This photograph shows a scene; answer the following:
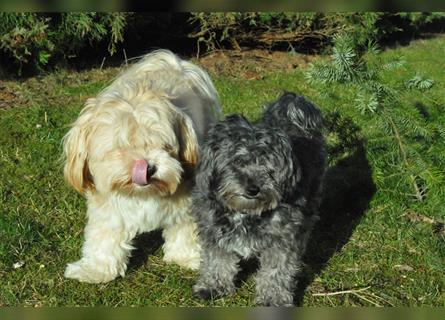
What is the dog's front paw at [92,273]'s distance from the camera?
14.6 ft

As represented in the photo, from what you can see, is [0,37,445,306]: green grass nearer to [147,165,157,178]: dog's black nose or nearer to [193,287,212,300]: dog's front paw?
[193,287,212,300]: dog's front paw

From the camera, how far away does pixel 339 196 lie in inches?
230

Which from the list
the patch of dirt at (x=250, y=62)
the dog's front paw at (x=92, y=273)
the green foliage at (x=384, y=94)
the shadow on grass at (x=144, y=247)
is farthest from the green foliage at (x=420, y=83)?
the patch of dirt at (x=250, y=62)

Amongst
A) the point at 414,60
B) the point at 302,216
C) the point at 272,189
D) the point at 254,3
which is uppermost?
the point at 254,3

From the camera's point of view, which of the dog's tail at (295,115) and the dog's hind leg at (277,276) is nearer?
the dog's hind leg at (277,276)

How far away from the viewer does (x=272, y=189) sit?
3801mm

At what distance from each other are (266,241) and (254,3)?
152 centimetres

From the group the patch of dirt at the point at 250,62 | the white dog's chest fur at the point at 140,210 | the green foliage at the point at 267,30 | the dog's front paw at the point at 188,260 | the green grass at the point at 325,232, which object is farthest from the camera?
the green foliage at the point at 267,30

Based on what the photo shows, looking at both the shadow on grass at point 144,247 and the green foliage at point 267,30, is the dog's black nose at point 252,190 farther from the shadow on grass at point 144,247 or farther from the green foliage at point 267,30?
the green foliage at point 267,30

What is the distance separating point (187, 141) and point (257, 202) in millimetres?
770

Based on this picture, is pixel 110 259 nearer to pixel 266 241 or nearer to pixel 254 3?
pixel 266 241

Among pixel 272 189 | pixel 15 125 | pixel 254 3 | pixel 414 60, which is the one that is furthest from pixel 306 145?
pixel 414 60

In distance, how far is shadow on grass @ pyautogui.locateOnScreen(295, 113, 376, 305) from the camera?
4.90m

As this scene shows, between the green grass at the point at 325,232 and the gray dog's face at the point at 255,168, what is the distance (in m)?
0.89
